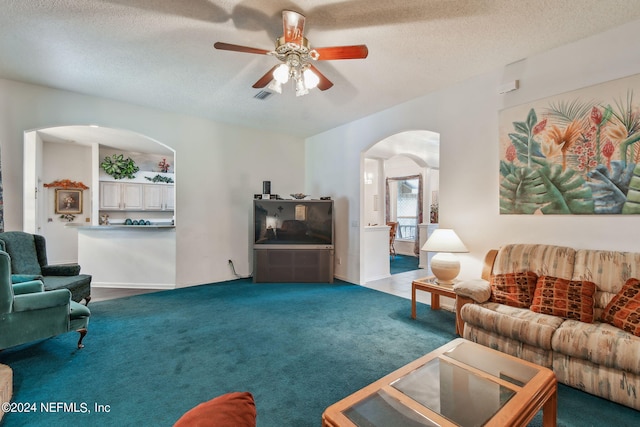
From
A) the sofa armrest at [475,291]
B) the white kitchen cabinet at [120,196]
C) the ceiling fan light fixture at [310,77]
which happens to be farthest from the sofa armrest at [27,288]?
the white kitchen cabinet at [120,196]

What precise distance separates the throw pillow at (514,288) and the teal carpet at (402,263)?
3167 mm

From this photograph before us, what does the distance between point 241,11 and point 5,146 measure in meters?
3.38

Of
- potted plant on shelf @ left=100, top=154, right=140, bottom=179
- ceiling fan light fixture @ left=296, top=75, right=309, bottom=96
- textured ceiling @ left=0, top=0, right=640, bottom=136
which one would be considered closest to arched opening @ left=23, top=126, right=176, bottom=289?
potted plant on shelf @ left=100, top=154, right=140, bottom=179

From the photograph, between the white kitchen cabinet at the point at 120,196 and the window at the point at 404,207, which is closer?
the white kitchen cabinet at the point at 120,196

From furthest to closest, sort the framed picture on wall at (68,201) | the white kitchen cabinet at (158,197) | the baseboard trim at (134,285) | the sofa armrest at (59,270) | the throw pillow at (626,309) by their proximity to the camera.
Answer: the white kitchen cabinet at (158,197) → the framed picture on wall at (68,201) → the baseboard trim at (134,285) → the sofa armrest at (59,270) → the throw pillow at (626,309)

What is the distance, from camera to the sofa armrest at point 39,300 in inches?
85.6

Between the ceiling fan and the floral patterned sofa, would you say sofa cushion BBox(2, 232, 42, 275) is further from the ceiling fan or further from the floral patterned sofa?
the floral patterned sofa

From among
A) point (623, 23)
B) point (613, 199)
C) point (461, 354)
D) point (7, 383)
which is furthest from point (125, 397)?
point (623, 23)

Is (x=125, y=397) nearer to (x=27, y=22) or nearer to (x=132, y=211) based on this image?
(x=27, y=22)

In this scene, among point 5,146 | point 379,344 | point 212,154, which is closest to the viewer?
point 379,344

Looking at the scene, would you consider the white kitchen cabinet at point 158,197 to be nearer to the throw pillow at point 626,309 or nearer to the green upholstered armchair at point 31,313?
the green upholstered armchair at point 31,313

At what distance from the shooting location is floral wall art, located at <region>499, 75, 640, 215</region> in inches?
90.7

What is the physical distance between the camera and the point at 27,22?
2.30m

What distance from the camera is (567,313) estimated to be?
7.02 ft
